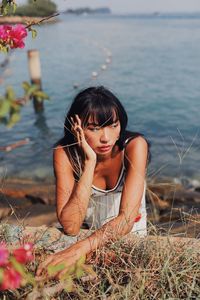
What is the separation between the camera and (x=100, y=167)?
2875 mm

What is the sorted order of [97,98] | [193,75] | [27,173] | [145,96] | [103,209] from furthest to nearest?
1. [193,75]
2. [145,96]
3. [27,173]
4. [103,209]
5. [97,98]

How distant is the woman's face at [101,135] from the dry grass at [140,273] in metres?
0.64

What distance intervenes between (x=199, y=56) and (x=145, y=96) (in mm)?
12454

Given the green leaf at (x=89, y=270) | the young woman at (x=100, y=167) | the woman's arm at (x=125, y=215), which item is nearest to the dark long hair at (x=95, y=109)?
the young woman at (x=100, y=167)

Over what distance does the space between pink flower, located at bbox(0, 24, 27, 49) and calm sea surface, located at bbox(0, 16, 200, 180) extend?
0.07m

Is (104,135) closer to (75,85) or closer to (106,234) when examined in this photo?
(106,234)

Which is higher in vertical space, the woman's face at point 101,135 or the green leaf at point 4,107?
the green leaf at point 4,107

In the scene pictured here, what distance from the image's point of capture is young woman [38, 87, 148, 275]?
2.43m

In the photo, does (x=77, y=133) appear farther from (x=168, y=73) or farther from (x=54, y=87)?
(x=168, y=73)

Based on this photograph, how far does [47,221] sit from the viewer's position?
A: 5637 mm

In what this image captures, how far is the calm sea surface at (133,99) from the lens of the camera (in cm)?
921

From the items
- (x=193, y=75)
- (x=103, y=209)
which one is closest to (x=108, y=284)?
(x=103, y=209)

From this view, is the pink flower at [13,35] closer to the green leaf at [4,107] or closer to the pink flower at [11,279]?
the green leaf at [4,107]

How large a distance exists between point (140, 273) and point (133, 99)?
14376mm
